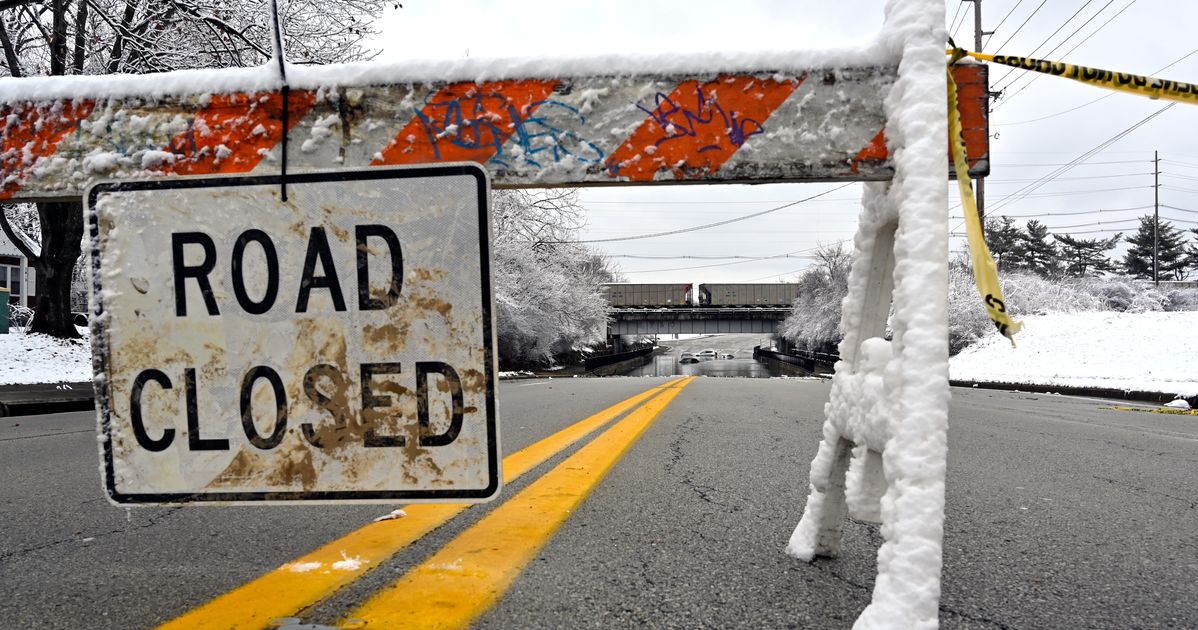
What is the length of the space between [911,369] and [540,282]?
32335 mm

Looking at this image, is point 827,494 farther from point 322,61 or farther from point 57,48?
point 57,48

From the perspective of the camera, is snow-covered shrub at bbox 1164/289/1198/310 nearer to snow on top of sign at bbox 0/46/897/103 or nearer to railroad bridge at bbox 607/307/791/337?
railroad bridge at bbox 607/307/791/337

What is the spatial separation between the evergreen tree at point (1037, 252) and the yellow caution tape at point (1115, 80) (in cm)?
7260

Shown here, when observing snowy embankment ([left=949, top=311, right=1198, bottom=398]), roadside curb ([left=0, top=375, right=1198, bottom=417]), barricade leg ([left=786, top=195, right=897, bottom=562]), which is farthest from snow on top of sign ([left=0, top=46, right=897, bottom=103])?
snowy embankment ([left=949, top=311, right=1198, bottom=398])

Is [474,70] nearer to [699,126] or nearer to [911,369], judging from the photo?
[699,126]

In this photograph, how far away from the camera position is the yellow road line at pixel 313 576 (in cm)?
152

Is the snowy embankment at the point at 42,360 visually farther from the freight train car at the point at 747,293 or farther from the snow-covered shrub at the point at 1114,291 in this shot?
the freight train car at the point at 747,293

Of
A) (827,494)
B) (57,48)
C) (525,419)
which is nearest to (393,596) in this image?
(827,494)

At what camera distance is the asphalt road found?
5.35 ft

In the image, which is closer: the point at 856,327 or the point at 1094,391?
the point at 856,327

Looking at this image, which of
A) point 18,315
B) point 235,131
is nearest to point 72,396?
point 235,131

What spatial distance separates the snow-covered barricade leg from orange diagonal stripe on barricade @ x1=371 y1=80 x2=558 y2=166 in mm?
734

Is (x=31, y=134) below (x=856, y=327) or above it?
above

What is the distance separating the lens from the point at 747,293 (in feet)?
267
